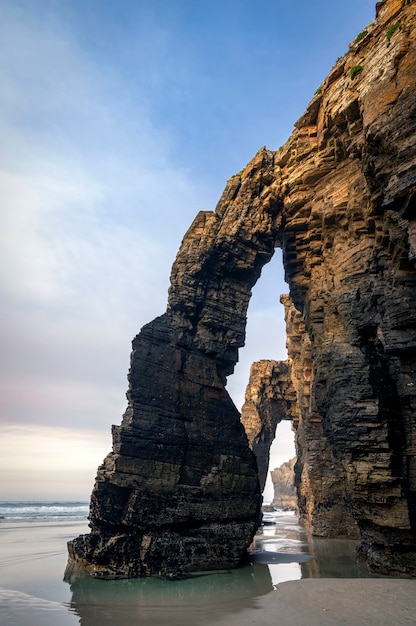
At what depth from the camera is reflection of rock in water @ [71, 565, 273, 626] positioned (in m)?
12.1

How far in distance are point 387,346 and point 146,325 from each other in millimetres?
12955

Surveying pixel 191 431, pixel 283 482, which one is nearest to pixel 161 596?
pixel 191 431

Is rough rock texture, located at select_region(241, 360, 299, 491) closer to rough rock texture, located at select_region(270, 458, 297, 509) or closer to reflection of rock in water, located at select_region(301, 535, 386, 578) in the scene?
reflection of rock in water, located at select_region(301, 535, 386, 578)

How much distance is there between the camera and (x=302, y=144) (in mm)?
24375

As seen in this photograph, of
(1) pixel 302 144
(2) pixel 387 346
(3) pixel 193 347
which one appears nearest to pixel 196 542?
(3) pixel 193 347

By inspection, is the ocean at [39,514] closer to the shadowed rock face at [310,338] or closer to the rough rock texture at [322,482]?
the rough rock texture at [322,482]

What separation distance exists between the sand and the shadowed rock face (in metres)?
2.24

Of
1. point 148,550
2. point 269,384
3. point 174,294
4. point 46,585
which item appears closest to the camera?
point 46,585

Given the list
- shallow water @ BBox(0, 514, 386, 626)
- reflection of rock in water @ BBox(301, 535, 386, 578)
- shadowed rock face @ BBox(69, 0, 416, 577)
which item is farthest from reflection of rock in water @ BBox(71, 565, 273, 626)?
reflection of rock in water @ BBox(301, 535, 386, 578)

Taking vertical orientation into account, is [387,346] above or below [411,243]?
below

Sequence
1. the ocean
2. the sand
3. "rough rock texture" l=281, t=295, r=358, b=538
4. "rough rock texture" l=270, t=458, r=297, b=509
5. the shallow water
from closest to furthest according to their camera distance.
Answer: the sand → the shallow water → "rough rock texture" l=281, t=295, r=358, b=538 → the ocean → "rough rock texture" l=270, t=458, r=297, b=509

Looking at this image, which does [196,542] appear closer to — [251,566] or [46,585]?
[251,566]

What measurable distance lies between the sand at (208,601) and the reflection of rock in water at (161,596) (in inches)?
1.0

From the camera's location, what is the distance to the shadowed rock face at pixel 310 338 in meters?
16.5
